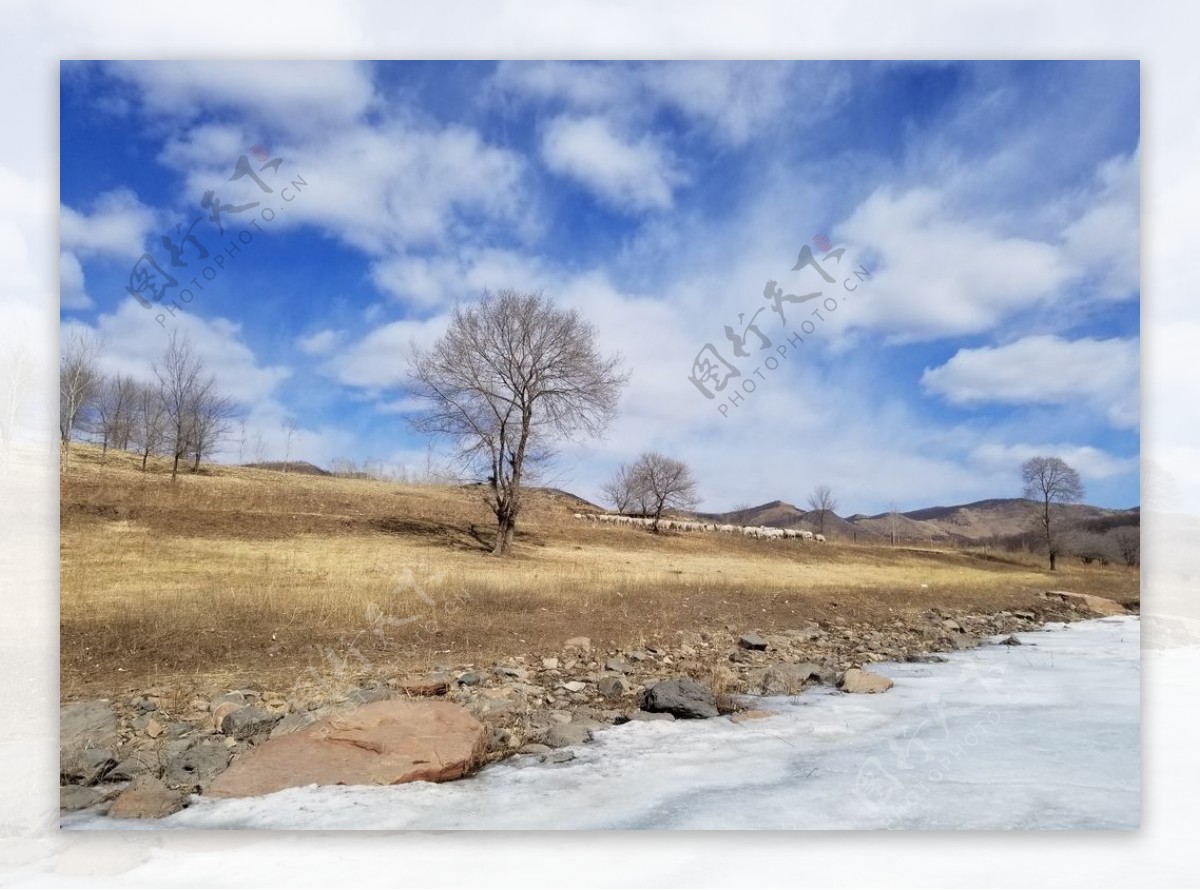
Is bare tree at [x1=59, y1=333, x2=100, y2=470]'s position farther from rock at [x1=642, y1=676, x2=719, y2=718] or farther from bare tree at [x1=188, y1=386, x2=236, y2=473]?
rock at [x1=642, y1=676, x2=719, y2=718]

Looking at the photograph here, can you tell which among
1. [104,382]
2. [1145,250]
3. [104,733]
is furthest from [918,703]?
[104,382]

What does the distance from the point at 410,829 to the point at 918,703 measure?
154 inches

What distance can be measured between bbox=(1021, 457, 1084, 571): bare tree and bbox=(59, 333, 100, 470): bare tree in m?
7.03

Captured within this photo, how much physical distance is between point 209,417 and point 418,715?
4.70m

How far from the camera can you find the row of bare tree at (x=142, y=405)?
5.61m

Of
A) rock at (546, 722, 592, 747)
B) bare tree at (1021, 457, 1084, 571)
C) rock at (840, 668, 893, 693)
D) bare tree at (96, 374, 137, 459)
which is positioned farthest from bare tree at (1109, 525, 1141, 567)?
bare tree at (96, 374, 137, 459)

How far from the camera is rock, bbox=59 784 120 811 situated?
13.1 ft

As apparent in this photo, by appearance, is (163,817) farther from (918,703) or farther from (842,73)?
(842,73)

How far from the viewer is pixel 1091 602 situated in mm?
6770

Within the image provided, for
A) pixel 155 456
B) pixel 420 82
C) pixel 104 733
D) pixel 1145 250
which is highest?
pixel 420 82

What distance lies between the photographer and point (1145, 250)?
5.06 metres

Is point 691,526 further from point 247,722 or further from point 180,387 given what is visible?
point 247,722

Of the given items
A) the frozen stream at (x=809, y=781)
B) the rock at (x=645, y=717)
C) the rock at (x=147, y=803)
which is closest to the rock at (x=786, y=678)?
the frozen stream at (x=809, y=781)

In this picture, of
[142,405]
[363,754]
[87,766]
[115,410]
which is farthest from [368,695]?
[142,405]
